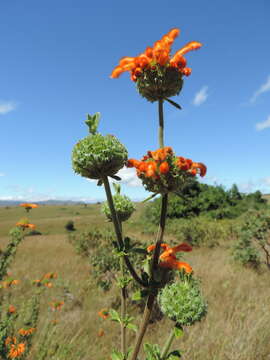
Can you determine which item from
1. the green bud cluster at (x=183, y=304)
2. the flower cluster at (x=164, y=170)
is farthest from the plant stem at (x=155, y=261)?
the green bud cluster at (x=183, y=304)

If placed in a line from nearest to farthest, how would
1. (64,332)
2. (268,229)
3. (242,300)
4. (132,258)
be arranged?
(64,332)
(242,300)
(132,258)
(268,229)

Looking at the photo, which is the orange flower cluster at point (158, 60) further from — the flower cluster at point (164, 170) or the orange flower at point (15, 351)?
the orange flower at point (15, 351)

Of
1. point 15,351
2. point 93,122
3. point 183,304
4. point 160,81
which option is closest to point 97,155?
point 93,122

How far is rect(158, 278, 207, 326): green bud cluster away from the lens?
5.33ft

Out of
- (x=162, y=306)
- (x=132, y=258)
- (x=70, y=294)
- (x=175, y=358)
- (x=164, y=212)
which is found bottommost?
(x=70, y=294)

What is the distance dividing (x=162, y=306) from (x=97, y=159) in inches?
42.8

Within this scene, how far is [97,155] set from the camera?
1.53 m

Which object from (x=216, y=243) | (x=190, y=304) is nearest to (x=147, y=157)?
(x=190, y=304)

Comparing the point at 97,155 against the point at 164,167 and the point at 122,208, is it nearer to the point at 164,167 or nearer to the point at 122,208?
the point at 164,167

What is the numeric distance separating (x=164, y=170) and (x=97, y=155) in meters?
0.41

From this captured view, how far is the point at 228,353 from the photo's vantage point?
4125mm

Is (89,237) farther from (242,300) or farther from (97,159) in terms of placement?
(97,159)

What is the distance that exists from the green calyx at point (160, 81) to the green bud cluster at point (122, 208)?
3.39 feet

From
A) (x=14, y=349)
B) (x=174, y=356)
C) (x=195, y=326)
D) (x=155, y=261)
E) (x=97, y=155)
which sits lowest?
(x=195, y=326)
